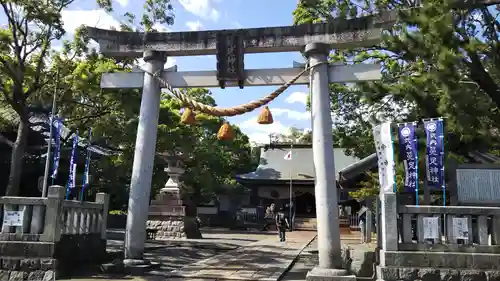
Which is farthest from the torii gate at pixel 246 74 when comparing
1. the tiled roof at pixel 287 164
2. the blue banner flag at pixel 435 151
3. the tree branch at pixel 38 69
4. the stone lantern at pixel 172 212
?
the tiled roof at pixel 287 164

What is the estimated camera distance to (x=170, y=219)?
20469 millimetres

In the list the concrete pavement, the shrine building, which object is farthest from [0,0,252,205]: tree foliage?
the shrine building

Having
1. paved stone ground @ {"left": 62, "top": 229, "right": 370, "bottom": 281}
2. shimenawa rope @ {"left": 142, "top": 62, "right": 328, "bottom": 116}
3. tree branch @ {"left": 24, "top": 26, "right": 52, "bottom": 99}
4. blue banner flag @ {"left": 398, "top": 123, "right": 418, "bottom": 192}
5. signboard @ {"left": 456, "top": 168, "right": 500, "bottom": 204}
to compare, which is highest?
tree branch @ {"left": 24, "top": 26, "right": 52, "bottom": 99}

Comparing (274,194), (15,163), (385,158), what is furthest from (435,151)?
(274,194)

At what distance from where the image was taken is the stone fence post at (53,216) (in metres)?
8.37

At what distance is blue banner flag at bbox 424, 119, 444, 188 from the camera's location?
26.8ft

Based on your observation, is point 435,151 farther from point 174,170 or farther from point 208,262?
point 174,170

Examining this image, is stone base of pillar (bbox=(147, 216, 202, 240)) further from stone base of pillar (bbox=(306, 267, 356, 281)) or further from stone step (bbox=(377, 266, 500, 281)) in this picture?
stone step (bbox=(377, 266, 500, 281))

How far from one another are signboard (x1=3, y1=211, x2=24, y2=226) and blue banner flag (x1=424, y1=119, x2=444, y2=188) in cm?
829

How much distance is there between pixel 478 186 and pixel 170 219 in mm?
14202

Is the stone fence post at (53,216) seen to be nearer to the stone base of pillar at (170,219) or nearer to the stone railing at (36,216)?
the stone railing at (36,216)

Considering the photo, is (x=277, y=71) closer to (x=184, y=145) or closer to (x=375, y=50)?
(x=375, y=50)

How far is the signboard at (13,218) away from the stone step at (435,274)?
7.08 metres

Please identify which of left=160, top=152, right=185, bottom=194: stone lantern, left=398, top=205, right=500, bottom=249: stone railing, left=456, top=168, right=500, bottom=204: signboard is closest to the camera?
left=398, top=205, right=500, bottom=249: stone railing
